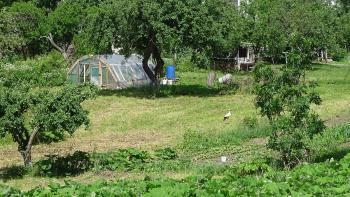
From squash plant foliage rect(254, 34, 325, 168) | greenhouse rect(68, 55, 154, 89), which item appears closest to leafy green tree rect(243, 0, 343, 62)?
greenhouse rect(68, 55, 154, 89)

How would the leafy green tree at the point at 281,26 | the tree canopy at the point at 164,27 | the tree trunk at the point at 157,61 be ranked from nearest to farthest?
the tree canopy at the point at 164,27 → the tree trunk at the point at 157,61 → the leafy green tree at the point at 281,26

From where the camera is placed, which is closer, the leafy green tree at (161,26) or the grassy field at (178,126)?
the grassy field at (178,126)

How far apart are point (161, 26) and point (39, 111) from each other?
14255 millimetres

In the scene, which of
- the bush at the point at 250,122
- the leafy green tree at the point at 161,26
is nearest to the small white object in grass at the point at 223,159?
the bush at the point at 250,122

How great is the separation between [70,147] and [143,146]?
7.44ft

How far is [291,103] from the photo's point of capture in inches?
507

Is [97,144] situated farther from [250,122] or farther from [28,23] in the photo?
[28,23]

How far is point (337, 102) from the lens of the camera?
1024 inches

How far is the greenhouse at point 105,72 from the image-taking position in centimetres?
3375

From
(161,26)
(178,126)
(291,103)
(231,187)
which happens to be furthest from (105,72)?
(231,187)

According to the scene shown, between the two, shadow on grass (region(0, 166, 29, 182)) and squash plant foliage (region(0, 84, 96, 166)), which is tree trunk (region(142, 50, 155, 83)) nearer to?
squash plant foliage (region(0, 84, 96, 166))

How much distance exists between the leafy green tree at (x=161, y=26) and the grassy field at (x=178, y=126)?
2.68 metres

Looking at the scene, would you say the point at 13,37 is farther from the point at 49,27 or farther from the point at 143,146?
the point at 143,146

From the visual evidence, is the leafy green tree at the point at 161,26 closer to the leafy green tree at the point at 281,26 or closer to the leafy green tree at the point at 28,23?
the leafy green tree at the point at 281,26
